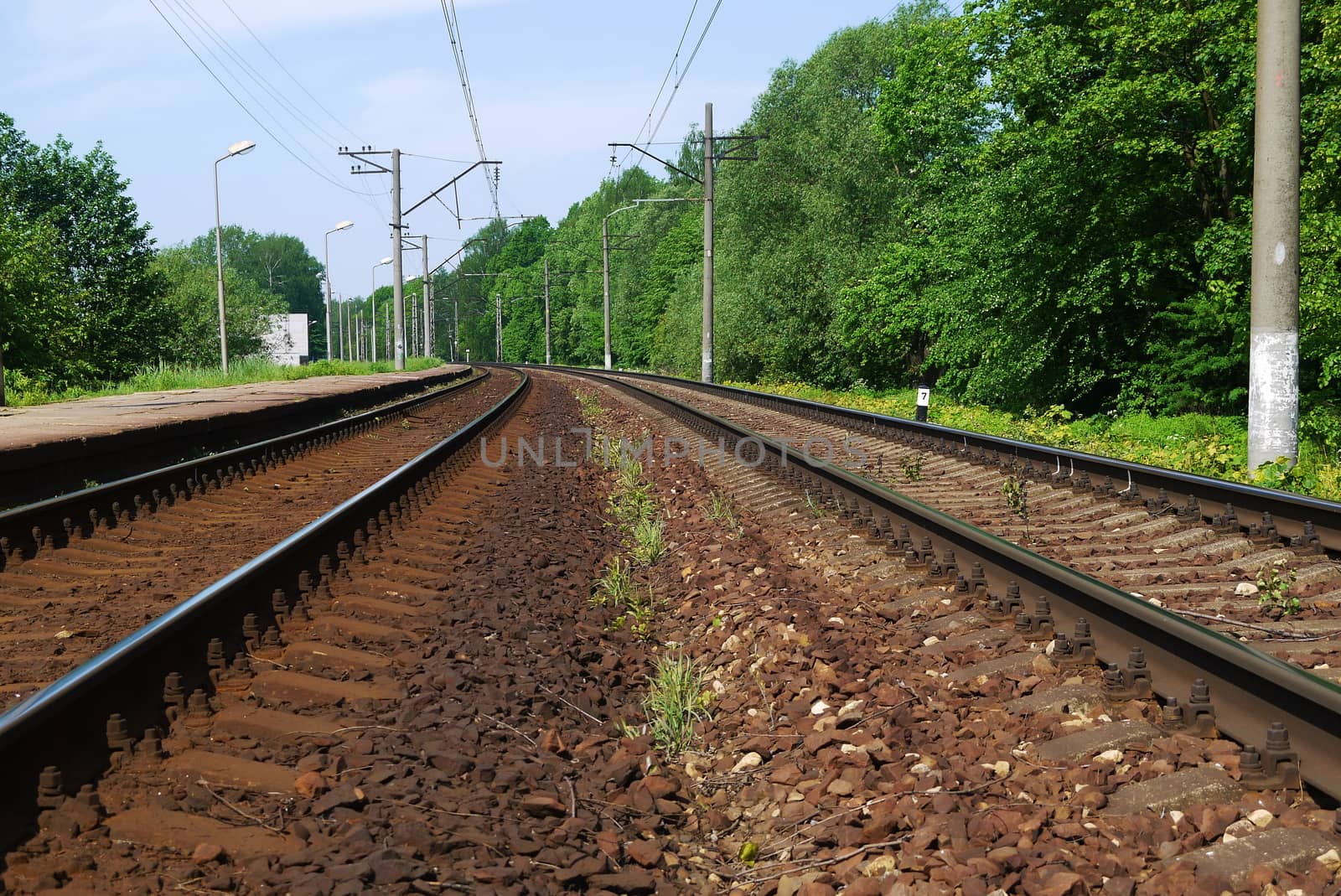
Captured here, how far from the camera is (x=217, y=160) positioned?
3903cm

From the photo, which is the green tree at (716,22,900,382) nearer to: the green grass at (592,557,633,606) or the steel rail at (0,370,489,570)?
the steel rail at (0,370,489,570)

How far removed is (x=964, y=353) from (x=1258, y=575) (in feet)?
78.0

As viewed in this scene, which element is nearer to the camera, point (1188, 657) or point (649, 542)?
point (1188, 657)

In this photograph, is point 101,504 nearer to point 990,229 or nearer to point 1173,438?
point 1173,438

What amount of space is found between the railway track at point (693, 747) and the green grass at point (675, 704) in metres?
0.06

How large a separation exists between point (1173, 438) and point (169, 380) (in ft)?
76.2

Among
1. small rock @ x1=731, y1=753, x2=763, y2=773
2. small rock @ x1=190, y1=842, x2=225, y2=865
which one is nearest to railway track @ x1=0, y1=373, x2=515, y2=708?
small rock @ x1=190, y1=842, x2=225, y2=865

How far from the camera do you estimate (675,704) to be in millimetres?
4840

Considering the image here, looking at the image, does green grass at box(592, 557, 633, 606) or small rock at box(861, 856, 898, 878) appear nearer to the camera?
small rock at box(861, 856, 898, 878)

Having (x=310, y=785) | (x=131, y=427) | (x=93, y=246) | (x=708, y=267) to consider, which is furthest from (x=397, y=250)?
(x=310, y=785)

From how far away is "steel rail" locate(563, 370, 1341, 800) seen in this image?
3160 millimetres

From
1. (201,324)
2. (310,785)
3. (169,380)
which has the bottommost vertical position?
(310,785)

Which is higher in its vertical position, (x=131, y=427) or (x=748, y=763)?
(x=131, y=427)

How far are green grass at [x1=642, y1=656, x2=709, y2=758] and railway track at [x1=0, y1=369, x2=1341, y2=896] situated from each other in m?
0.06
